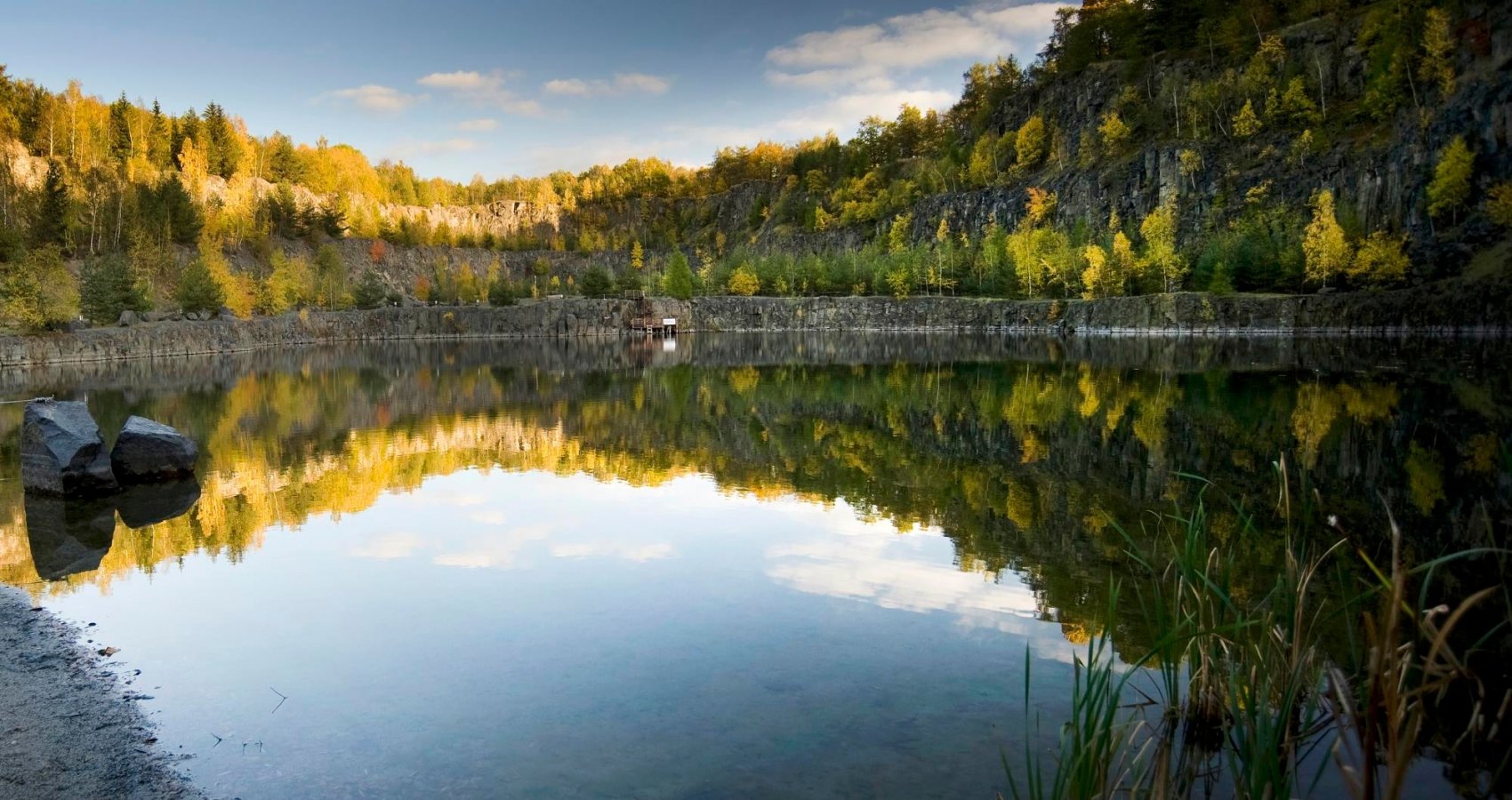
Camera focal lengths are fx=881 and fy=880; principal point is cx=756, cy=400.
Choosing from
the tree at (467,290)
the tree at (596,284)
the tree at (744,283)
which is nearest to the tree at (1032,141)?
the tree at (744,283)

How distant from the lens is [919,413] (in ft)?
79.7

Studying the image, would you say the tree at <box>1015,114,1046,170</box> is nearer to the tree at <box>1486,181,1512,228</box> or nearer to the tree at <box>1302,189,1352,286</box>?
the tree at <box>1302,189,1352,286</box>

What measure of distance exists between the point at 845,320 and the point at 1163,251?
3569 centimetres

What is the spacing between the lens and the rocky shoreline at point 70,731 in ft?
18.4

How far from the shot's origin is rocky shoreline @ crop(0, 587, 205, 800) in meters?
5.60

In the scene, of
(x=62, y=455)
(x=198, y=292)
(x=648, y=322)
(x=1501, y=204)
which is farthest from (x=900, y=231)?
(x=62, y=455)

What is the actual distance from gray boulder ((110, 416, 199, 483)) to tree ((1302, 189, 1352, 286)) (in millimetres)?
65737

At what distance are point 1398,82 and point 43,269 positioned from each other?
9710 centimetres

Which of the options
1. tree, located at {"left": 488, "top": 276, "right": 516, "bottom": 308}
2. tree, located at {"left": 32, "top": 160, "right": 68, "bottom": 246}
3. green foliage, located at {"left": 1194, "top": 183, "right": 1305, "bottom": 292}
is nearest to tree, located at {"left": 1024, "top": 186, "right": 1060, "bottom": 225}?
green foliage, located at {"left": 1194, "top": 183, "right": 1305, "bottom": 292}

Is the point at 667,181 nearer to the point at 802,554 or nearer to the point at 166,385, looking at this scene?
the point at 166,385

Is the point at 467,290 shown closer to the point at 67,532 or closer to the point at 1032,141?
the point at 1032,141

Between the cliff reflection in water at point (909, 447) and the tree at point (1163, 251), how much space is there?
1264 inches

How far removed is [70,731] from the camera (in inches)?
249

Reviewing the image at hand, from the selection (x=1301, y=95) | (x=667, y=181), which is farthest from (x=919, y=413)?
(x=667, y=181)
